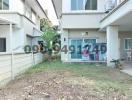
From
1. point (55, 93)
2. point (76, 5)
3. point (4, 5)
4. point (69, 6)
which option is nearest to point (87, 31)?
point (76, 5)

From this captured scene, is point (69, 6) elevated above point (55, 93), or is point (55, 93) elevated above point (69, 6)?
point (69, 6)

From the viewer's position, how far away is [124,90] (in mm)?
10820

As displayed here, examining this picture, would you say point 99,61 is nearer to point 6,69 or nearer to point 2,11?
point 2,11

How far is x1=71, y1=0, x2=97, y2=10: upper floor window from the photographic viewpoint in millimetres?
26578

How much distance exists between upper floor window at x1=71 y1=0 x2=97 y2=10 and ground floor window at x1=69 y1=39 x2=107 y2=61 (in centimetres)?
290

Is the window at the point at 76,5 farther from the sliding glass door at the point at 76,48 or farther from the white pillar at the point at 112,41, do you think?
the white pillar at the point at 112,41

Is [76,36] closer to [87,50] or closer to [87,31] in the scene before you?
[87,31]

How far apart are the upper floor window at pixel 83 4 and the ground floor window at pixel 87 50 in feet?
9.53

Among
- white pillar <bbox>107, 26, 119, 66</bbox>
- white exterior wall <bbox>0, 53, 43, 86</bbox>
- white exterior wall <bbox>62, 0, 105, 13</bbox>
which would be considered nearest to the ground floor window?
white exterior wall <bbox>62, 0, 105, 13</bbox>

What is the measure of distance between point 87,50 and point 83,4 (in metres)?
4.07

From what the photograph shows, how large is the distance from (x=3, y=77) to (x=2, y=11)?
1256 centimetres

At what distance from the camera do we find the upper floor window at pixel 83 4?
26578 mm

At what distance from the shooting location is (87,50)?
28.1 meters

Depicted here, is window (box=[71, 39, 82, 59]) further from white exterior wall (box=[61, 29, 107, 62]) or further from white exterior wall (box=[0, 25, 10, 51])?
white exterior wall (box=[0, 25, 10, 51])
